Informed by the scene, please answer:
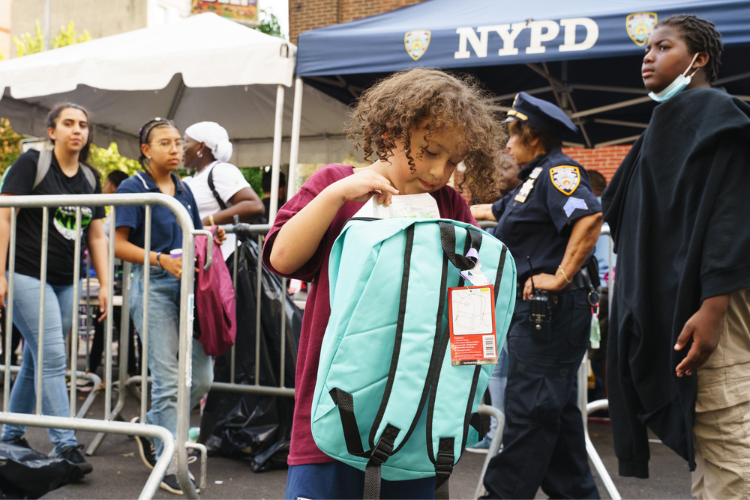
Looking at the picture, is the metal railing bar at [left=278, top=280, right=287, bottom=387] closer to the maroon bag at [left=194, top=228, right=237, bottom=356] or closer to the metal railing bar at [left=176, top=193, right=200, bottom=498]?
the maroon bag at [left=194, top=228, right=237, bottom=356]

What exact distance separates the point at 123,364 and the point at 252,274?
38.4 inches

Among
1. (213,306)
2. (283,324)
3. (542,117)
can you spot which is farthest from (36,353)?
(542,117)

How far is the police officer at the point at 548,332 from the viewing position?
9.65 ft

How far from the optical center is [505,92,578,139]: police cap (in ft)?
10.4

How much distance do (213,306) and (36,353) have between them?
93 centimetres

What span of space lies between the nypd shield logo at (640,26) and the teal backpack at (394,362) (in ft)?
11.5

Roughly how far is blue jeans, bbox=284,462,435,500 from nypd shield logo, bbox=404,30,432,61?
12.0ft

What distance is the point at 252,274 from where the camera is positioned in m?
4.01

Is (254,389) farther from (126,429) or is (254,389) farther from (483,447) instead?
(483,447)

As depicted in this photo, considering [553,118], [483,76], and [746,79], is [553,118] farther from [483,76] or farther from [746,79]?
[746,79]

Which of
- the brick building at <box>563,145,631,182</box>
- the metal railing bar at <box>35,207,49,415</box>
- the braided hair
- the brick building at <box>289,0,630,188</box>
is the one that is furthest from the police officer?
the brick building at <box>289,0,630,188</box>

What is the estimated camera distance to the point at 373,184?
53.2 inches

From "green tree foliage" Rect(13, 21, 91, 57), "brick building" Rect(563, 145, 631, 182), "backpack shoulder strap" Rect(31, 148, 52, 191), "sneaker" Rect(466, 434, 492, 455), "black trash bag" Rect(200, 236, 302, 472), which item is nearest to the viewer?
"backpack shoulder strap" Rect(31, 148, 52, 191)

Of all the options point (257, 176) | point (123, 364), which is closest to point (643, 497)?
point (123, 364)
